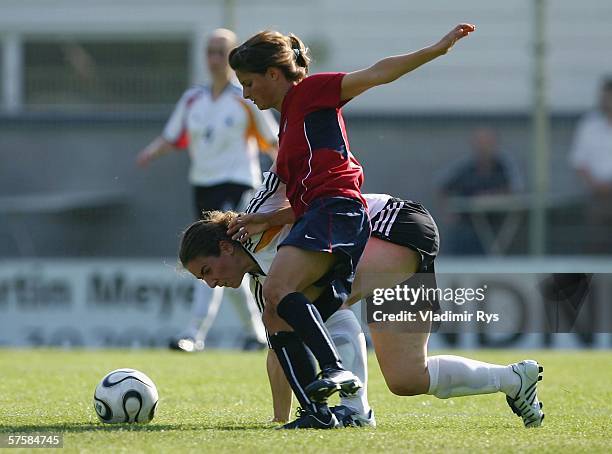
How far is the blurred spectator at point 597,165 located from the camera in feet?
38.6

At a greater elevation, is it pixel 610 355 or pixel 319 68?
pixel 319 68

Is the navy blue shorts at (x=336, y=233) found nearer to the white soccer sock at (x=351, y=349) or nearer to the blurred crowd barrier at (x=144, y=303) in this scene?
the white soccer sock at (x=351, y=349)

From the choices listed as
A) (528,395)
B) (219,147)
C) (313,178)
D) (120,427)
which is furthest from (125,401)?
(219,147)

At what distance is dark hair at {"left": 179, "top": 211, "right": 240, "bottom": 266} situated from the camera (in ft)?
16.6

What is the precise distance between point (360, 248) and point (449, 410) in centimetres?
153

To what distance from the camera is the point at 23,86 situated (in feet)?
45.4

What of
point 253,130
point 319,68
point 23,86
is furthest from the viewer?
point 319,68

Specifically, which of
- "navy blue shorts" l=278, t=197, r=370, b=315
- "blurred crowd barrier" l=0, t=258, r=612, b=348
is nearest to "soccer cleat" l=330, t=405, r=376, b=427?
"navy blue shorts" l=278, t=197, r=370, b=315

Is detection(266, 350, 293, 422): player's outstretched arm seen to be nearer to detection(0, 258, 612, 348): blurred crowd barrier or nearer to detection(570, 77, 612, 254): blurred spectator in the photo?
detection(0, 258, 612, 348): blurred crowd barrier

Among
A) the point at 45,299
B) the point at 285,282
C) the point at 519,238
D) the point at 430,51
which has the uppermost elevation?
the point at 430,51

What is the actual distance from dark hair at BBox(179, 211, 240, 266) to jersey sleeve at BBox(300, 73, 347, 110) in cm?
62

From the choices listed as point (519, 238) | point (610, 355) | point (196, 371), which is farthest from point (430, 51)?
point (519, 238)

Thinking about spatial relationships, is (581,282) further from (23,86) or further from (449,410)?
(23,86)

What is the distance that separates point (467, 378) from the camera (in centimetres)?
521
